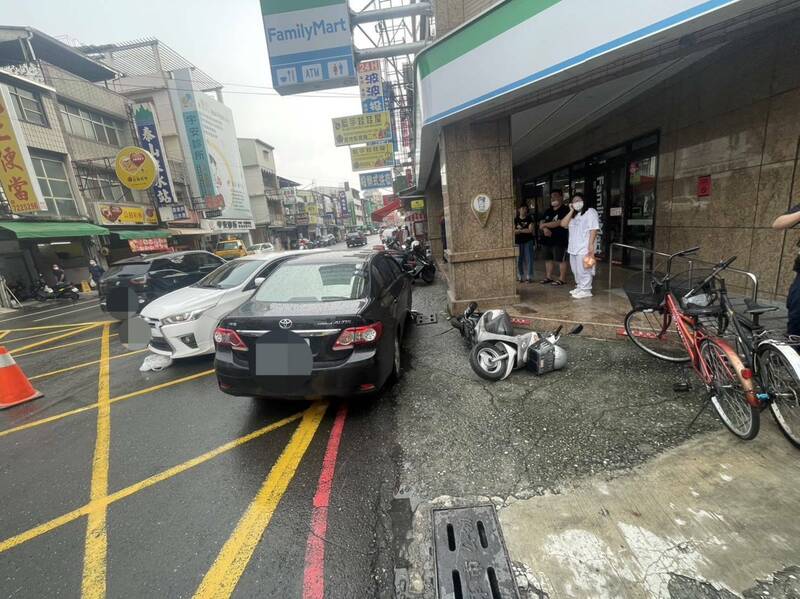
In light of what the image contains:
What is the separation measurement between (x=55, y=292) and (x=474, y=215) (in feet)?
58.9

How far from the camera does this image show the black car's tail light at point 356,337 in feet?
10.2

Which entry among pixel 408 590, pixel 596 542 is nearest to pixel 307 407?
pixel 408 590

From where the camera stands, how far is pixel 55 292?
1456 centimetres

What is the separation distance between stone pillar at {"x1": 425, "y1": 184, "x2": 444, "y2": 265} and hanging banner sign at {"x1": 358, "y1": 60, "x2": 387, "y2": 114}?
502cm

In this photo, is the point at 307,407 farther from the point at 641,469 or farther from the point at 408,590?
the point at 641,469

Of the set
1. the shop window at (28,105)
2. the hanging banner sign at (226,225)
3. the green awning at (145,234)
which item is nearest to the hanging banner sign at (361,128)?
the green awning at (145,234)

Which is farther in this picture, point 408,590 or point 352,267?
point 352,267

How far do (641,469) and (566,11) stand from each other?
14.0ft

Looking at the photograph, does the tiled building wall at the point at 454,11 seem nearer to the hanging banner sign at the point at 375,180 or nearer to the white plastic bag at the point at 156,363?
the white plastic bag at the point at 156,363

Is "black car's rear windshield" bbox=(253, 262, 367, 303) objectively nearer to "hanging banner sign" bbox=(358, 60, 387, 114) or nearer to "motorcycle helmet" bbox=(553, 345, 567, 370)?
"motorcycle helmet" bbox=(553, 345, 567, 370)

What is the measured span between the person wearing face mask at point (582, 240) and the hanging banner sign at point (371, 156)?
46.6ft

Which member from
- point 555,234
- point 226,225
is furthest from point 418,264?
point 226,225

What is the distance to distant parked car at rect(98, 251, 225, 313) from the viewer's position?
26.4 ft

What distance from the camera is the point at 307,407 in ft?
12.1
